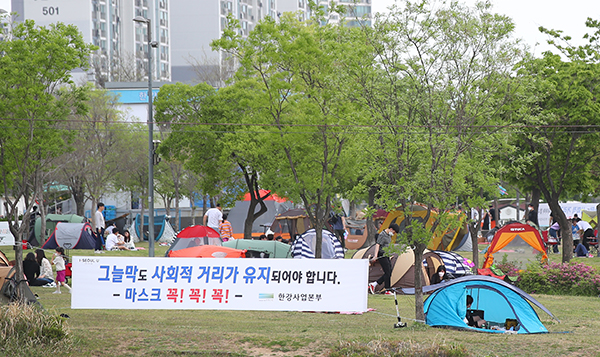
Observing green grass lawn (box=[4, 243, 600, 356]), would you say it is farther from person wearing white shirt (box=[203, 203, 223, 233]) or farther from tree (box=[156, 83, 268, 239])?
tree (box=[156, 83, 268, 239])

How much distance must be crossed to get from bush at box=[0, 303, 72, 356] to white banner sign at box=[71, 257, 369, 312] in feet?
3.80

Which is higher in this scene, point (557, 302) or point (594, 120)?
point (594, 120)

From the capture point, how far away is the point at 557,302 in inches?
623

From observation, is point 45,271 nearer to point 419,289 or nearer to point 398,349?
point 419,289

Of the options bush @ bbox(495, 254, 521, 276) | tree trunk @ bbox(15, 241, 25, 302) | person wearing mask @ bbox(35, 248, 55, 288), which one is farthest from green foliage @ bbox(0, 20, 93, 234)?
bush @ bbox(495, 254, 521, 276)

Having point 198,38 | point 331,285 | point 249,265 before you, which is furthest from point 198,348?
point 198,38

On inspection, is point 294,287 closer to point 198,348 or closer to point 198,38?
point 198,348

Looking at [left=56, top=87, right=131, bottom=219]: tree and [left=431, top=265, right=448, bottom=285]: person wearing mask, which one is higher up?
[left=56, top=87, right=131, bottom=219]: tree

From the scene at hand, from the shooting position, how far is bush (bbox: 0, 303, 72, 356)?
33.4 feet

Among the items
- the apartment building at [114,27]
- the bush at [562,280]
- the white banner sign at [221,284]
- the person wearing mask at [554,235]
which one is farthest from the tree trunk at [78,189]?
the apartment building at [114,27]

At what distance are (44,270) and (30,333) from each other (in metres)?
8.23

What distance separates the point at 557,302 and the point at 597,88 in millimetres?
8415

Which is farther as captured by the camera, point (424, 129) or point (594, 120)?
point (594, 120)

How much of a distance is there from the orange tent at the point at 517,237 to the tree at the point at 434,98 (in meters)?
11.5
